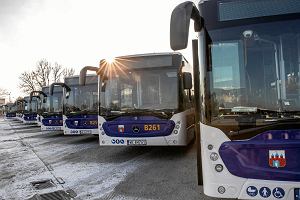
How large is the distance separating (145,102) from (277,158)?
16.0ft

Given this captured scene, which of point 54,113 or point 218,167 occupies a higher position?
point 54,113

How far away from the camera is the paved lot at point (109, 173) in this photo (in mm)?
5531

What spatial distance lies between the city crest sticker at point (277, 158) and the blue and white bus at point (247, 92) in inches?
0.4

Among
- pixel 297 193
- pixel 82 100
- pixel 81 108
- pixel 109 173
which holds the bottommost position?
pixel 109 173

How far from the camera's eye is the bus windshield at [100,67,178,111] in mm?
8219

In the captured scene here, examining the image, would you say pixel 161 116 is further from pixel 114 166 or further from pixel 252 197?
pixel 252 197

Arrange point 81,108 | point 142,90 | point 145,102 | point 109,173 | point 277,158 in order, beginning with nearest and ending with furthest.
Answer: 1. point 277,158
2. point 109,173
3. point 145,102
4. point 142,90
5. point 81,108

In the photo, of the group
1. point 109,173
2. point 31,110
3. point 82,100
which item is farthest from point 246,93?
point 31,110

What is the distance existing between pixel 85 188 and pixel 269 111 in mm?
3498

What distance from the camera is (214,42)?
4211 mm

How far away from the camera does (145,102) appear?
8.37 meters

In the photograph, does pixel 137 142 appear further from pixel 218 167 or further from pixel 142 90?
pixel 218 167

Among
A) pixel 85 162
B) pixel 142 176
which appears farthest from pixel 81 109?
pixel 142 176

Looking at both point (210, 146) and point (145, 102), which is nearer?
point (210, 146)
